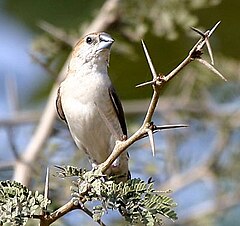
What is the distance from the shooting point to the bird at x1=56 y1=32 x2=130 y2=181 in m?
3.10

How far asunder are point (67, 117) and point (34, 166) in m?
0.59

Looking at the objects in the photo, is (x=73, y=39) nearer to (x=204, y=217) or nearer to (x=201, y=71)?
(x=201, y=71)

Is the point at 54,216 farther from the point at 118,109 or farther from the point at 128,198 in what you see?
the point at 118,109

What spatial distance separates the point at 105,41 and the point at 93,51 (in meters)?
0.10

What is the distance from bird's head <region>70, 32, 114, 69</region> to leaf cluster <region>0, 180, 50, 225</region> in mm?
1330

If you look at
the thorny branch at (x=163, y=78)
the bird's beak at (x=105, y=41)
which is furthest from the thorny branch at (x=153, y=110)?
the bird's beak at (x=105, y=41)

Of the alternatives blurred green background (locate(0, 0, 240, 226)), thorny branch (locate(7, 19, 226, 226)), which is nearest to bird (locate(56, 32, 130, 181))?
blurred green background (locate(0, 0, 240, 226))

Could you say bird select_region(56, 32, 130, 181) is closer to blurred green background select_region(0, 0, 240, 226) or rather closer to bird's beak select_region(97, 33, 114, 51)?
bird's beak select_region(97, 33, 114, 51)

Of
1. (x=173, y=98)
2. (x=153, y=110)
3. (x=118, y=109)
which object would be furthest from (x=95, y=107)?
(x=173, y=98)

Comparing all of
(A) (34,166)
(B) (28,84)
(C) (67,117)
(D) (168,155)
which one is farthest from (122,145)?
(B) (28,84)

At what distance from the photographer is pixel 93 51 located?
11.0 ft

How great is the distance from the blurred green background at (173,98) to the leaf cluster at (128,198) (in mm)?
1701

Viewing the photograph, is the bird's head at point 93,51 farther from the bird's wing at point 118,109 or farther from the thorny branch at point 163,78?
the thorny branch at point 163,78

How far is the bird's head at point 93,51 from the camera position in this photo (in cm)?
327
